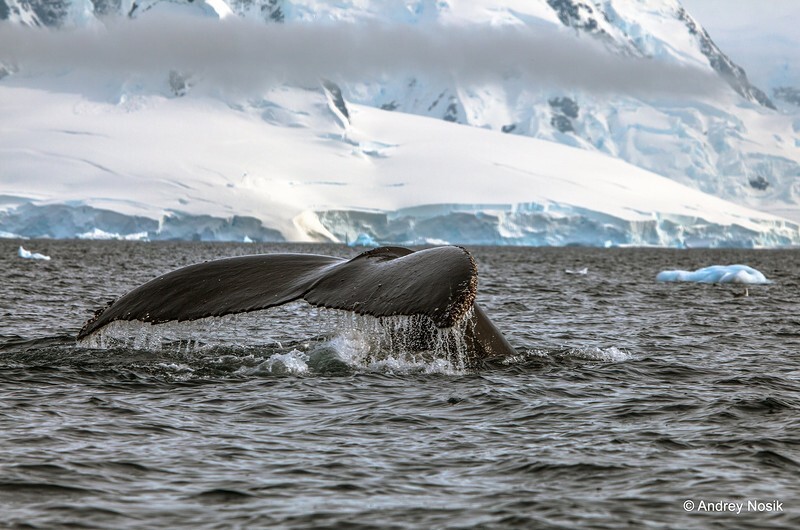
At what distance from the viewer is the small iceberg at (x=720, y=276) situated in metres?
33.0

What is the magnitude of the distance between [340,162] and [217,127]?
20.6 m

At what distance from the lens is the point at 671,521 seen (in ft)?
17.2

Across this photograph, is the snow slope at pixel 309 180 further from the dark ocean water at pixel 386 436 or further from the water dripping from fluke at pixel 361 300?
the water dripping from fluke at pixel 361 300

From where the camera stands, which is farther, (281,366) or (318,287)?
(281,366)

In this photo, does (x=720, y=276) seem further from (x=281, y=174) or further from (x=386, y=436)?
(x=281, y=174)

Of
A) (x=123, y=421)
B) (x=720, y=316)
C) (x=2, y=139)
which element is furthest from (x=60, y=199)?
(x=123, y=421)

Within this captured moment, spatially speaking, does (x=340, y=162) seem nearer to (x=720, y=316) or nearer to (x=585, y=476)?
(x=720, y=316)

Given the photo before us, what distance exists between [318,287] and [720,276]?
2996 cm

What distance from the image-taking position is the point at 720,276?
1374 inches

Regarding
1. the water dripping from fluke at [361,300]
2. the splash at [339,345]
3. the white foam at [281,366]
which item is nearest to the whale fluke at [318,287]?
the water dripping from fluke at [361,300]

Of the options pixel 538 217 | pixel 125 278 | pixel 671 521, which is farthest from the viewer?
pixel 538 217

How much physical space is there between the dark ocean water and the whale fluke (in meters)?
0.81

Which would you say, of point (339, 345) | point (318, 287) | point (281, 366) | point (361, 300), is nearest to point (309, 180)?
point (339, 345)

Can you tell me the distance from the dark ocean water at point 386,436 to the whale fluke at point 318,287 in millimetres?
806
